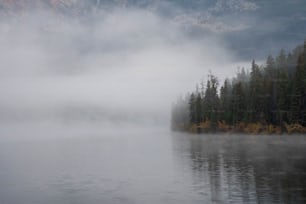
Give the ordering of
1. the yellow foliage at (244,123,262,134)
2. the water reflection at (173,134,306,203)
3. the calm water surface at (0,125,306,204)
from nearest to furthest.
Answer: the water reflection at (173,134,306,203), the calm water surface at (0,125,306,204), the yellow foliage at (244,123,262,134)

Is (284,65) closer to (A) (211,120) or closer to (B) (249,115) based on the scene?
(B) (249,115)

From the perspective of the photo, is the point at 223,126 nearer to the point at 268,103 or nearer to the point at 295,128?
the point at 268,103

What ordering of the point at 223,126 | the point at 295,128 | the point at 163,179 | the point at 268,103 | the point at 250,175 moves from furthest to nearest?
the point at 223,126, the point at 268,103, the point at 295,128, the point at 163,179, the point at 250,175

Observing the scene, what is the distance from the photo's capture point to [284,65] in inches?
6934

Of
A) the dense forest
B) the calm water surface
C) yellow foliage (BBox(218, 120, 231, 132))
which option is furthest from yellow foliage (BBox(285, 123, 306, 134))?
the calm water surface

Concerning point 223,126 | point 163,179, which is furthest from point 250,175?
point 223,126

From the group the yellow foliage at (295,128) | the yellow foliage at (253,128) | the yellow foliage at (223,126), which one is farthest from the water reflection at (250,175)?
the yellow foliage at (223,126)

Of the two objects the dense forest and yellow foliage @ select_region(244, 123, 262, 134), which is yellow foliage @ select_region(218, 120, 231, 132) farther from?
yellow foliage @ select_region(244, 123, 262, 134)

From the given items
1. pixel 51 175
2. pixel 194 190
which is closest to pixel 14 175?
pixel 51 175

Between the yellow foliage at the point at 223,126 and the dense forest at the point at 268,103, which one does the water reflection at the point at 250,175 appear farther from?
the yellow foliage at the point at 223,126

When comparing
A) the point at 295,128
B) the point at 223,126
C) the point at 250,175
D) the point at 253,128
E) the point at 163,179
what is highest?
the point at 223,126

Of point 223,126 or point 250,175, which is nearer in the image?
point 250,175

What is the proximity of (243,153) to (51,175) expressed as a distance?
155 ft

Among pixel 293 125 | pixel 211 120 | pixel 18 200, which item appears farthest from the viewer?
pixel 211 120
